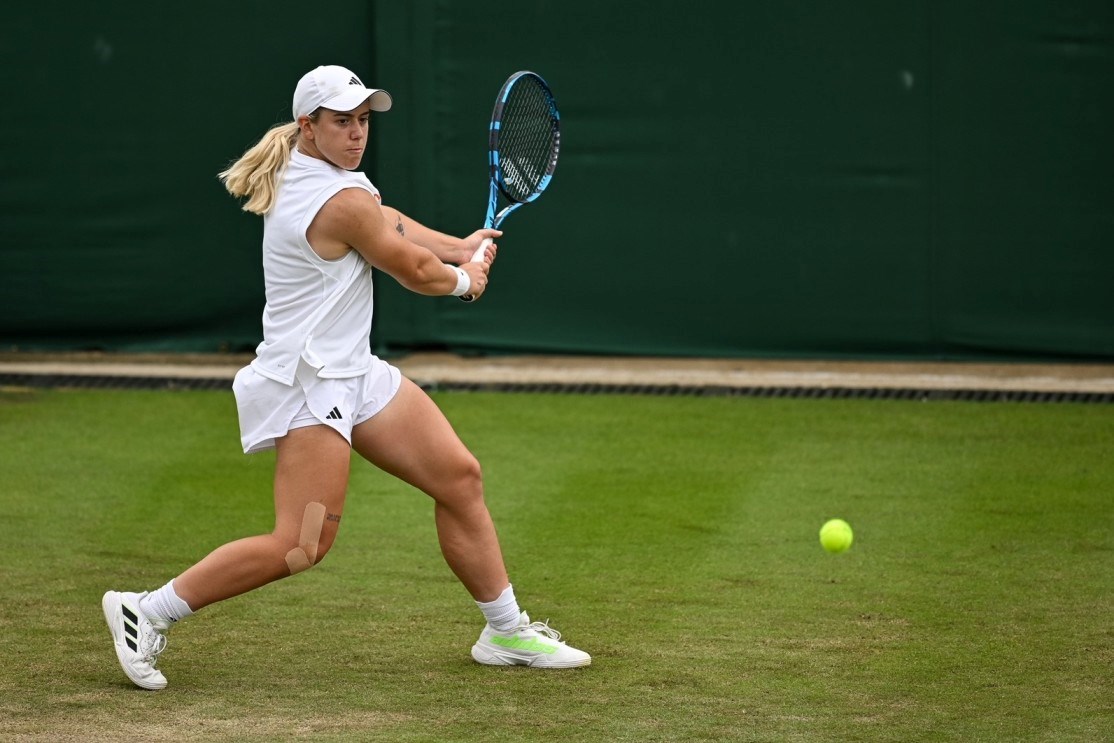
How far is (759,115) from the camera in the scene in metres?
9.21

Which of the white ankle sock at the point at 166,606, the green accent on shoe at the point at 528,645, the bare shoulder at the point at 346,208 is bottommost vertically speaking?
the green accent on shoe at the point at 528,645

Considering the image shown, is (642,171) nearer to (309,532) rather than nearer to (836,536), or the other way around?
(836,536)

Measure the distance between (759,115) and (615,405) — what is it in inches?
74.3

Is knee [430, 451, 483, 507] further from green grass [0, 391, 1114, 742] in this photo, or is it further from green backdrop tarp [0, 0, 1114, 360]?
green backdrop tarp [0, 0, 1114, 360]

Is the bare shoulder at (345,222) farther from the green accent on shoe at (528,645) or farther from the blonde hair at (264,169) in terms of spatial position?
the green accent on shoe at (528,645)

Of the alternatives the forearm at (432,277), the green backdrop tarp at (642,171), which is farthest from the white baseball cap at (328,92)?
the green backdrop tarp at (642,171)

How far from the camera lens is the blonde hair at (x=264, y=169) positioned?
441 centimetres

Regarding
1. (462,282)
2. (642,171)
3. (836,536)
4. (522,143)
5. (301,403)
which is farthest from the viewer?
(642,171)

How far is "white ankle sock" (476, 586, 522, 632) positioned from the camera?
469 cm

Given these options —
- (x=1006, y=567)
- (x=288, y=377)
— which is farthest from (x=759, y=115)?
(x=288, y=377)

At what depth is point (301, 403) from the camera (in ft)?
14.5

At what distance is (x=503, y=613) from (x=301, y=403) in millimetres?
821

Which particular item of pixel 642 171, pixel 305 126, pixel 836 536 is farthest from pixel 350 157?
pixel 642 171

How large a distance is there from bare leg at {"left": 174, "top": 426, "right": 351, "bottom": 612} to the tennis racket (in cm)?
95
